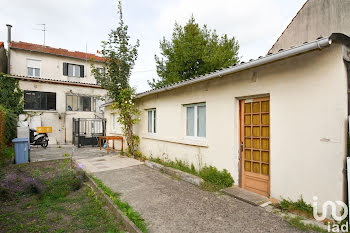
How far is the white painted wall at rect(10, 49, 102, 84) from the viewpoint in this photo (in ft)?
57.6

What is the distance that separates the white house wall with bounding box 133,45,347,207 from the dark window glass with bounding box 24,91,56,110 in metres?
15.7

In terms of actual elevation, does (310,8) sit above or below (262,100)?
above

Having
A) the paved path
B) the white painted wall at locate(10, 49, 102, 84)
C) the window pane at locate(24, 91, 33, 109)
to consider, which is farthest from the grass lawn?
the white painted wall at locate(10, 49, 102, 84)

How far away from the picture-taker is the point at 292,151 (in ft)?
12.1

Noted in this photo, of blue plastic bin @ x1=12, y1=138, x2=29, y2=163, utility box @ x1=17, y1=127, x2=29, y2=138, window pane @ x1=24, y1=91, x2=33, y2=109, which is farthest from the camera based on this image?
window pane @ x1=24, y1=91, x2=33, y2=109

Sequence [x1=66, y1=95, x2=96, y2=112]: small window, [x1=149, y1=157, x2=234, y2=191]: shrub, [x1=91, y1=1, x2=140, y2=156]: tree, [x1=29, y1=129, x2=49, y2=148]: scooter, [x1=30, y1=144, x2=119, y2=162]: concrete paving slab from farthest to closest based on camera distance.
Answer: [x1=66, y1=95, x2=96, y2=112]: small window → [x1=29, y1=129, x2=49, y2=148]: scooter → [x1=30, y1=144, x2=119, y2=162]: concrete paving slab → [x1=91, y1=1, x2=140, y2=156]: tree → [x1=149, y1=157, x2=234, y2=191]: shrub

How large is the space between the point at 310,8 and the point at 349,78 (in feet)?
23.1

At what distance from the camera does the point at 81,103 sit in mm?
17766

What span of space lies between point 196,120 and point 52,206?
441 centimetres

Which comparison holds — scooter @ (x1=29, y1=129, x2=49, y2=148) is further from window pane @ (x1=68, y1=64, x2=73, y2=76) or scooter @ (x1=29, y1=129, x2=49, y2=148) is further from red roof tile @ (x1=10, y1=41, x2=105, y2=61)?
red roof tile @ (x1=10, y1=41, x2=105, y2=61)

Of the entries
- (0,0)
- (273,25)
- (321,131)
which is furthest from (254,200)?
(273,25)

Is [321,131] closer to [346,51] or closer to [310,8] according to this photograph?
[346,51]

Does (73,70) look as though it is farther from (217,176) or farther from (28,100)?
(217,176)

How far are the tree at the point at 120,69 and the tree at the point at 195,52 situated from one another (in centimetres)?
936
